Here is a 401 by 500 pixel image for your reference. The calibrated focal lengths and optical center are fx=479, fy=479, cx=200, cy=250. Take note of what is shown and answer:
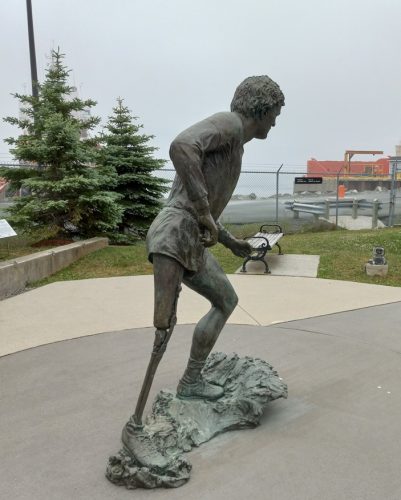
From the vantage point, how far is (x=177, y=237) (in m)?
2.56

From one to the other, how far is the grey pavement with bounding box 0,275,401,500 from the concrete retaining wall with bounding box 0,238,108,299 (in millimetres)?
696

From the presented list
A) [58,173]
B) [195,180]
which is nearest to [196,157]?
[195,180]

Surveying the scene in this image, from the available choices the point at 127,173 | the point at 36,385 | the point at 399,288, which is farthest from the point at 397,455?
the point at 127,173

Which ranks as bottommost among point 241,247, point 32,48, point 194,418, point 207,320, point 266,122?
point 194,418

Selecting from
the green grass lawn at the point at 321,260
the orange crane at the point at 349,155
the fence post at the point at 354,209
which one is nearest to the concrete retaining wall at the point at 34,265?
the green grass lawn at the point at 321,260

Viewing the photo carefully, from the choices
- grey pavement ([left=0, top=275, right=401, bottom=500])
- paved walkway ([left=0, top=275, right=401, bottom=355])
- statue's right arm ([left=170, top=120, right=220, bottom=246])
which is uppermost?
statue's right arm ([left=170, top=120, right=220, bottom=246])

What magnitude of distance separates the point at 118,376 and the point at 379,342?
8.29 ft

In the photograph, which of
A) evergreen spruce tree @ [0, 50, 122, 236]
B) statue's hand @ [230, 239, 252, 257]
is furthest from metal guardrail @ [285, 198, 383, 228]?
statue's hand @ [230, 239, 252, 257]

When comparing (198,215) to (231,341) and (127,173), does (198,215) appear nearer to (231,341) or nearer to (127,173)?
(231,341)

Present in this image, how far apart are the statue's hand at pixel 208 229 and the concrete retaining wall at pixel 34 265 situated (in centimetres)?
496

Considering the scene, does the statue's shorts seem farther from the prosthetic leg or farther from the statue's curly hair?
the statue's curly hair

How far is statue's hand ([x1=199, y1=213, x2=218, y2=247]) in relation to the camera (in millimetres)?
2500

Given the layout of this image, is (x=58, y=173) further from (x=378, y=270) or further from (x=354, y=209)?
(x=354, y=209)

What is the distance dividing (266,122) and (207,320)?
1261 mm
